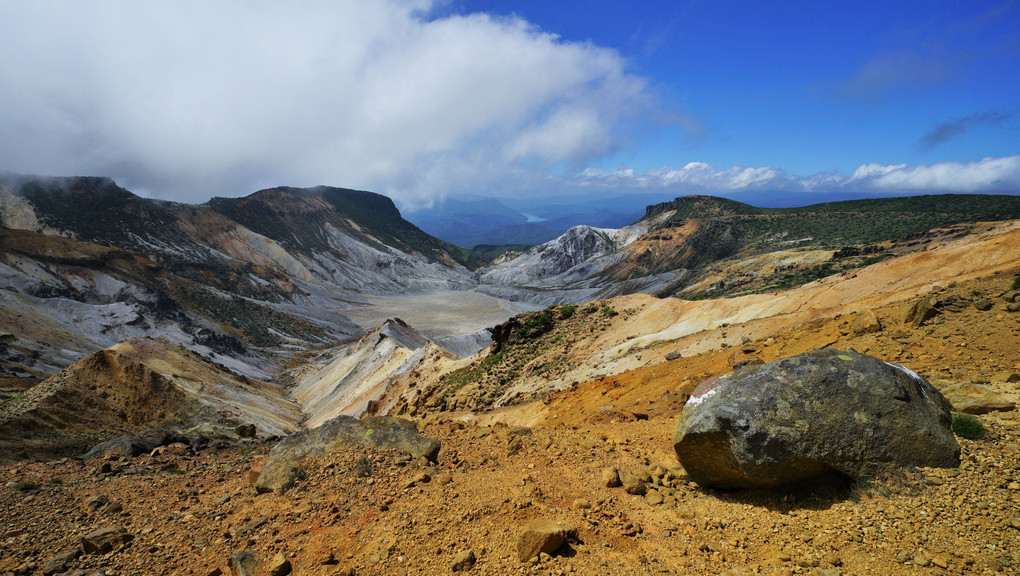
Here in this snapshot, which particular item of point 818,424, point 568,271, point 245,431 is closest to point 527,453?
point 818,424

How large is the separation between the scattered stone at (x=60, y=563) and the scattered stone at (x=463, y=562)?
5859 mm

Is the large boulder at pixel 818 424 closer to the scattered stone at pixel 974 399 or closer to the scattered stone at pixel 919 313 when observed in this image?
the scattered stone at pixel 974 399

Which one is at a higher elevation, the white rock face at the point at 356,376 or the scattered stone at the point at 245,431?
the scattered stone at the point at 245,431

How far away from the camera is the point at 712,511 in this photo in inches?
237

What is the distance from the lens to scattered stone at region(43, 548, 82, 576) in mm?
6230

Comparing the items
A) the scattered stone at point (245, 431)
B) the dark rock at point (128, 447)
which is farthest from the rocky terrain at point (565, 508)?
the scattered stone at point (245, 431)

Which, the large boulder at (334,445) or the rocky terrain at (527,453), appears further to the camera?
the large boulder at (334,445)

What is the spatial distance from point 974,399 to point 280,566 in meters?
10.2

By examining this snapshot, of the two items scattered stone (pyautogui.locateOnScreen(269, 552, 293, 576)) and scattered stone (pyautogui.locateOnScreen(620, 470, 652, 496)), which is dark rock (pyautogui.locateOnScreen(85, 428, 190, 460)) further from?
scattered stone (pyautogui.locateOnScreen(620, 470, 652, 496))

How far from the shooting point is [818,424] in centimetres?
564

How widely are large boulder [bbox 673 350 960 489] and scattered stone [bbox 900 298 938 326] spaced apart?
630 cm

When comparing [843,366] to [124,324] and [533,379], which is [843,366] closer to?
[533,379]

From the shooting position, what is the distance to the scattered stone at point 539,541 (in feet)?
17.2

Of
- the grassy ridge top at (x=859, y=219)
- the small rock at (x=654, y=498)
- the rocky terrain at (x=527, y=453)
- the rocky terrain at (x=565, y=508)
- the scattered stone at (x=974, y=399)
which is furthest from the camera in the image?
the grassy ridge top at (x=859, y=219)
